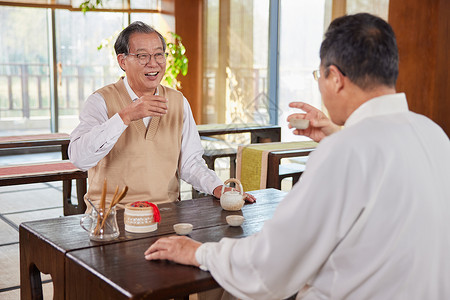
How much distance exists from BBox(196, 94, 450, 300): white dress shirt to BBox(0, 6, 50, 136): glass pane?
276 inches

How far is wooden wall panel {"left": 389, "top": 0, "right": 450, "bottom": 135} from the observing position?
4.87 meters

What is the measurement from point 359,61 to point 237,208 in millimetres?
1023

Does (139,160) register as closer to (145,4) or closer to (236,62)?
(236,62)

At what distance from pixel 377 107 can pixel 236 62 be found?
20.7 feet

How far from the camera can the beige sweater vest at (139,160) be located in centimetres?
243

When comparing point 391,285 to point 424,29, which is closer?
point 391,285

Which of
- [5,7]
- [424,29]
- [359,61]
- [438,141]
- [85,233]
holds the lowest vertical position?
[85,233]

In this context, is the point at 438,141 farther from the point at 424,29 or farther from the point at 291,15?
the point at 291,15

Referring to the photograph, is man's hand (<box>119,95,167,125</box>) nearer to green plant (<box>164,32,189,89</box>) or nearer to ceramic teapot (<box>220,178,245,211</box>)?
ceramic teapot (<box>220,178,245,211</box>)

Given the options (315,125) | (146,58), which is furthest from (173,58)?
(315,125)

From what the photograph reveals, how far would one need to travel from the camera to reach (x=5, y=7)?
737 cm

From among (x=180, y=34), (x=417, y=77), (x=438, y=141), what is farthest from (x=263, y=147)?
(x=180, y=34)

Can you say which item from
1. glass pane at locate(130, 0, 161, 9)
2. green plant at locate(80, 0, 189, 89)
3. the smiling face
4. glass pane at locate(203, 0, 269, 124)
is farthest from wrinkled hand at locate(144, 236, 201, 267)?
glass pane at locate(130, 0, 161, 9)

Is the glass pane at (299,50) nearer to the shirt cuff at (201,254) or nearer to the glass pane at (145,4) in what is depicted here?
the glass pane at (145,4)
